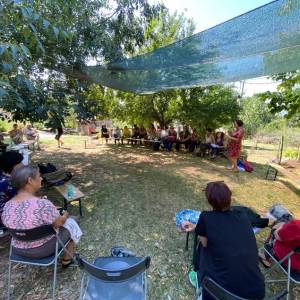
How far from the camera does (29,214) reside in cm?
187

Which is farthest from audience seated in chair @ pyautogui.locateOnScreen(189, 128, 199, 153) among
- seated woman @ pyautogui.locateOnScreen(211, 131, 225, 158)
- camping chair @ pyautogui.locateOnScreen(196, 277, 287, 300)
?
camping chair @ pyautogui.locateOnScreen(196, 277, 287, 300)

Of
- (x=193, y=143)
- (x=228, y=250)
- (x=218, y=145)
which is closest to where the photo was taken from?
(x=228, y=250)

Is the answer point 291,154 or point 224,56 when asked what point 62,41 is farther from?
point 291,154

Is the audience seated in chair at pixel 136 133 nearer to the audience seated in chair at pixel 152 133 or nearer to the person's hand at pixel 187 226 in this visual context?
the audience seated in chair at pixel 152 133

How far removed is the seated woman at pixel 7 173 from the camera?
2621 mm

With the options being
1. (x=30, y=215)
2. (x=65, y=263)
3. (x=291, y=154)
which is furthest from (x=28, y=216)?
(x=291, y=154)

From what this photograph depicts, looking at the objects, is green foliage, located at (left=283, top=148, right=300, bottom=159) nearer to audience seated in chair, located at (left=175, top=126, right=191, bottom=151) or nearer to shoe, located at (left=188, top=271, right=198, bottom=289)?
audience seated in chair, located at (left=175, top=126, right=191, bottom=151)

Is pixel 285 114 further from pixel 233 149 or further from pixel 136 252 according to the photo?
pixel 136 252

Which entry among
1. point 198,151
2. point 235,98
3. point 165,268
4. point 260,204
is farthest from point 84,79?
point 235,98

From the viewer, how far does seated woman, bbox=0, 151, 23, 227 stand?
8.60ft

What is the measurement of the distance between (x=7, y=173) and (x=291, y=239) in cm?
305

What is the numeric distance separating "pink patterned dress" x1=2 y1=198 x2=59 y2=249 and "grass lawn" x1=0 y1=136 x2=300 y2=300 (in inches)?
18.9

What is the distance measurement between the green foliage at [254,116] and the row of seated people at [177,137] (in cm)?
1093

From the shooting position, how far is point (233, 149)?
6023 mm
